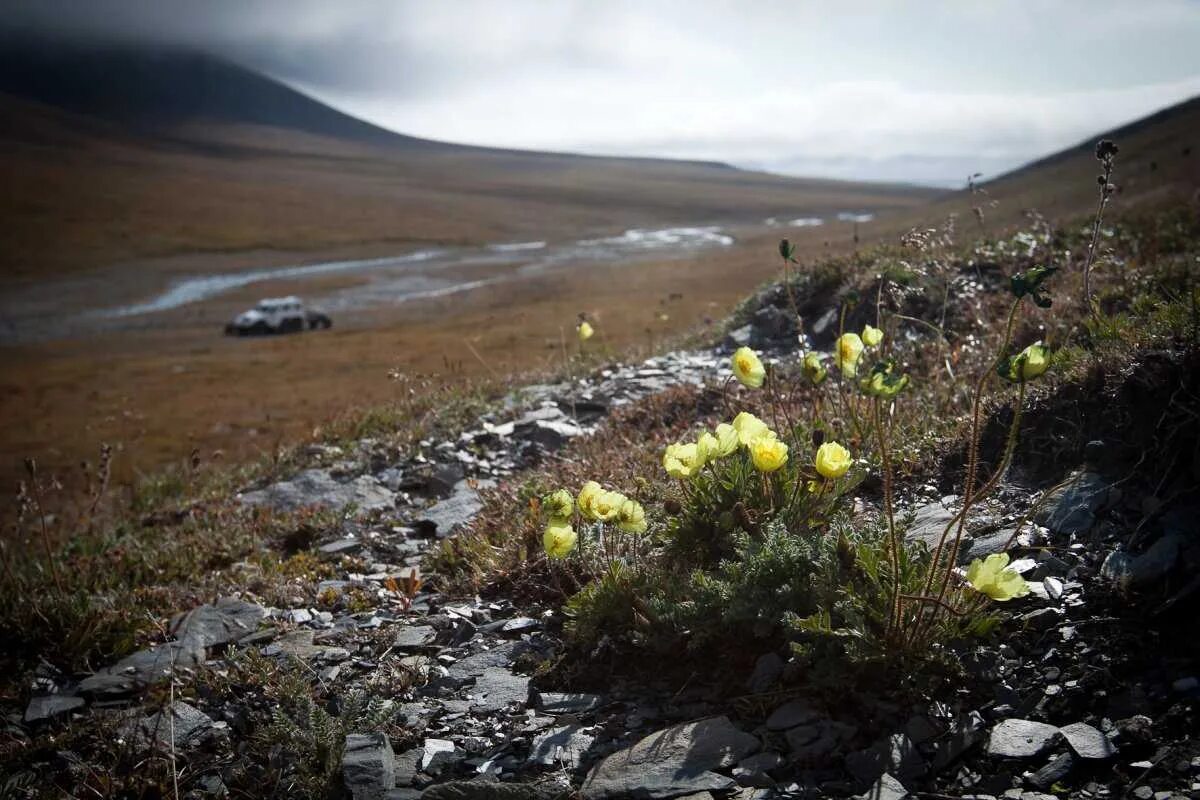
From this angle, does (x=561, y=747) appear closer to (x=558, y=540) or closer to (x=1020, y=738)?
(x=558, y=540)

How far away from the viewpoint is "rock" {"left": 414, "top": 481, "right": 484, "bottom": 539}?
6.48 metres

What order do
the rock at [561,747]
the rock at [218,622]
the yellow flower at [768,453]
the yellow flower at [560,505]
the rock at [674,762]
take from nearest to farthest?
the rock at [674,762] < the rock at [561,747] < the yellow flower at [768,453] < the yellow flower at [560,505] < the rock at [218,622]

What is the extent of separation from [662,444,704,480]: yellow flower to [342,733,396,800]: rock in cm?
176

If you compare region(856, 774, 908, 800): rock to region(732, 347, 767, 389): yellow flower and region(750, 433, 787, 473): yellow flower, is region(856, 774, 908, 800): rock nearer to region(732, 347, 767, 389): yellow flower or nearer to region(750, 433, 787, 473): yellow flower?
region(750, 433, 787, 473): yellow flower

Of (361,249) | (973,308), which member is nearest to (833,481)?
(973,308)

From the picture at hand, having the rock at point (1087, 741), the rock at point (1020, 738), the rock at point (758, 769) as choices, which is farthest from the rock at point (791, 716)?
the rock at point (1087, 741)

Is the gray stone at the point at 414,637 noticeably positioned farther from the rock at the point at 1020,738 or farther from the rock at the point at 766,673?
the rock at the point at 1020,738

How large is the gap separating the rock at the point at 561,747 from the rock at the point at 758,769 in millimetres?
682

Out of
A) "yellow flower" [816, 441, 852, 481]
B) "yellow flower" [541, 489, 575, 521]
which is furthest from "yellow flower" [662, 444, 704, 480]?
"yellow flower" [816, 441, 852, 481]

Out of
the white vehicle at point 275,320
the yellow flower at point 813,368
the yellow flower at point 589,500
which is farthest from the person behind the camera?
the white vehicle at point 275,320

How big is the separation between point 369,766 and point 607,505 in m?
1.51

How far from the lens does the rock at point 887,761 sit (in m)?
2.89

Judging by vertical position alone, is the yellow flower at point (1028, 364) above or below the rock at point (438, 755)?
above

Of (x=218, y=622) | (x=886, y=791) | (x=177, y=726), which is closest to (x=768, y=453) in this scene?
(x=886, y=791)
